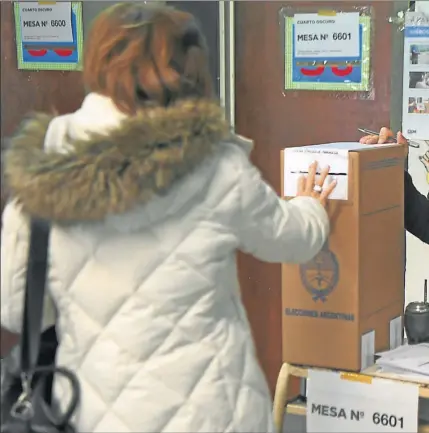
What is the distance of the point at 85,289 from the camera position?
137 centimetres

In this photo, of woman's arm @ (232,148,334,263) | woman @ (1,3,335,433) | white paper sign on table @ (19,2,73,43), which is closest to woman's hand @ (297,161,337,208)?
woman's arm @ (232,148,334,263)

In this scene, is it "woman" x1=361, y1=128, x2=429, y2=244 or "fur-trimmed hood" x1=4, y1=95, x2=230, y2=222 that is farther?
"woman" x1=361, y1=128, x2=429, y2=244

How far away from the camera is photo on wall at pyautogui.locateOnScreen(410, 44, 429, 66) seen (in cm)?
219

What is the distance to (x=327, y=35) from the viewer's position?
235 cm

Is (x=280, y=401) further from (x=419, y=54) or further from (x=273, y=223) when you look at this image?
(x=419, y=54)

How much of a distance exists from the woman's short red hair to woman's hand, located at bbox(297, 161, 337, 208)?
436mm

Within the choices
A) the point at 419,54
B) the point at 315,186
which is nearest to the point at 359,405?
the point at 315,186

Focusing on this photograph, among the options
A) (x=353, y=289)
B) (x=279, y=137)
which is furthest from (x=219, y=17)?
(x=353, y=289)

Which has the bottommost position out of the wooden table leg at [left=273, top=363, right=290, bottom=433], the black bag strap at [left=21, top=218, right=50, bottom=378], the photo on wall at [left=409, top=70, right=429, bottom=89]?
the wooden table leg at [left=273, top=363, right=290, bottom=433]

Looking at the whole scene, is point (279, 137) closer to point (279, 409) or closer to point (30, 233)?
point (279, 409)

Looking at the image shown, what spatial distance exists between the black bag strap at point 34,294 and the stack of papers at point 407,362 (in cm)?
79

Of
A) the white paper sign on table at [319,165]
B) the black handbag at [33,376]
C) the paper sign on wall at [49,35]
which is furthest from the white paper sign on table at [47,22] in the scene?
the black handbag at [33,376]

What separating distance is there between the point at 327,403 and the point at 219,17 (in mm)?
1216

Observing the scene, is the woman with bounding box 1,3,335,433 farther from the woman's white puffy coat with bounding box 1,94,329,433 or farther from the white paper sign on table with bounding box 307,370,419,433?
the white paper sign on table with bounding box 307,370,419,433
